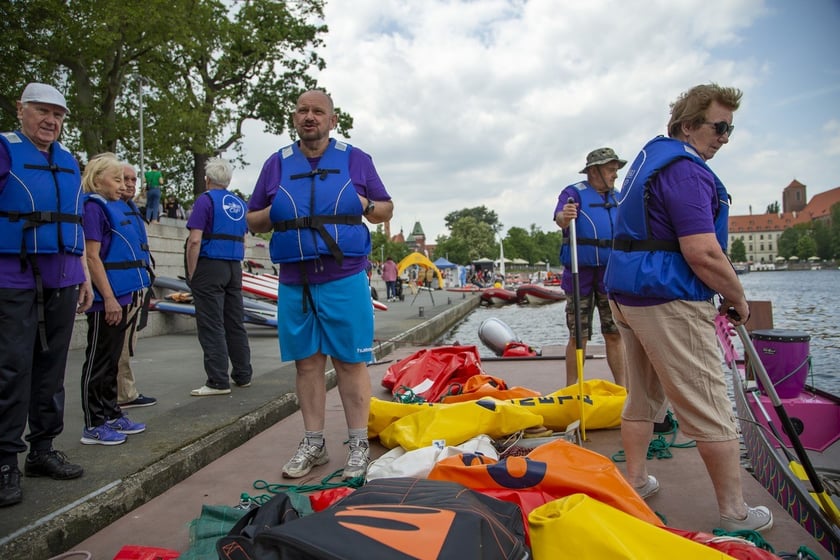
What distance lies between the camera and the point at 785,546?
241 centimetres

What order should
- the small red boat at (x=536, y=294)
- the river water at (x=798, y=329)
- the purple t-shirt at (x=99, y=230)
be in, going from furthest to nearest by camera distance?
the small red boat at (x=536, y=294)
the river water at (x=798, y=329)
the purple t-shirt at (x=99, y=230)

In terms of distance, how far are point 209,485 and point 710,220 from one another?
289 centimetres

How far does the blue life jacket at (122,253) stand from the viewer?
4.14 metres

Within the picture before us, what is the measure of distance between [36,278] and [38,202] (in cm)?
39

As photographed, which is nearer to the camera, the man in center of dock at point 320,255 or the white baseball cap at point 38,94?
the white baseball cap at point 38,94

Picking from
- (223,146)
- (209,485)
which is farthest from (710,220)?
(223,146)

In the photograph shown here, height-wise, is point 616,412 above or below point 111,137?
below

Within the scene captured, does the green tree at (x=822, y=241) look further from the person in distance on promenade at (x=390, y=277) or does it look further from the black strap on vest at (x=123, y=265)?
the black strap on vest at (x=123, y=265)

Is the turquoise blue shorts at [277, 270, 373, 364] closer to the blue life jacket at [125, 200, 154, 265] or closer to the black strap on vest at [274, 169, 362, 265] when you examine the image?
the black strap on vest at [274, 169, 362, 265]

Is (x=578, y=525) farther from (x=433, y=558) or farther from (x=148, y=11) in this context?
(x=148, y=11)

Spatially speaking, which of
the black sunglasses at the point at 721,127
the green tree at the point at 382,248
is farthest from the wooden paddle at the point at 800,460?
the green tree at the point at 382,248

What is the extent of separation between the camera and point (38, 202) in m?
3.02

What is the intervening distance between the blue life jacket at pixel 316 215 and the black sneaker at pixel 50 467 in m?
1.49

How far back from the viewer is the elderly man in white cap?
2814 mm
